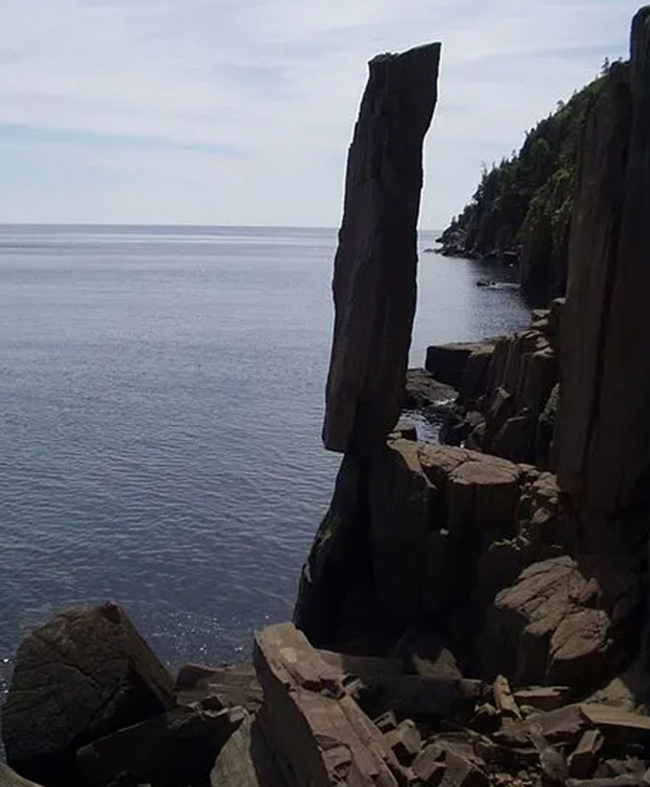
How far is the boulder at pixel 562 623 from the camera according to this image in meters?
16.7

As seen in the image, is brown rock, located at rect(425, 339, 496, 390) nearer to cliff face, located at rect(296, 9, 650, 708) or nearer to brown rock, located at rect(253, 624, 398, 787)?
cliff face, located at rect(296, 9, 650, 708)

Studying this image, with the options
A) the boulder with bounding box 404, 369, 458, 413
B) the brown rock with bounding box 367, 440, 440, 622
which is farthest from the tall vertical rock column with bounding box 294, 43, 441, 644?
the boulder with bounding box 404, 369, 458, 413

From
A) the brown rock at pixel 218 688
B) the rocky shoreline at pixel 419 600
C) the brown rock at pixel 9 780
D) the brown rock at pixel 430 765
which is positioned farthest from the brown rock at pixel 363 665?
the brown rock at pixel 9 780

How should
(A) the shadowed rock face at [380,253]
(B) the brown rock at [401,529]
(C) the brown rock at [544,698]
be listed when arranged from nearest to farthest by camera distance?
1. (C) the brown rock at [544,698]
2. (B) the brown rock at [401,529]
3. (A) the shadowed rock face at [380,253]

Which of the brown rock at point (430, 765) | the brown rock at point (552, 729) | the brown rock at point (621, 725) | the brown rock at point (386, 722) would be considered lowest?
the brown rock at point (386, 722)

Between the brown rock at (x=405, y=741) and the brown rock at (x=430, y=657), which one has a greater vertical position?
the brown rock at (x=405, y=741)

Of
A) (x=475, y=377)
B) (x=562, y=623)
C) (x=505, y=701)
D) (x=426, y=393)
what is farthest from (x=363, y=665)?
(x=426, y=393)

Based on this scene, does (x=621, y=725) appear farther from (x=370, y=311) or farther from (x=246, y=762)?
(x=370, y=311)

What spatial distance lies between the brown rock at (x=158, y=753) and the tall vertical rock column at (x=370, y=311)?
6.21 m

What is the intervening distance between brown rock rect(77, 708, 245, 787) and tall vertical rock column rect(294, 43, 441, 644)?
245 inches

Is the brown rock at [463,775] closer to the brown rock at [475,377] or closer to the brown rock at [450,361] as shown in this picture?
the brown rock at [475,377]

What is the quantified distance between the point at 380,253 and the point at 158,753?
1136 cm

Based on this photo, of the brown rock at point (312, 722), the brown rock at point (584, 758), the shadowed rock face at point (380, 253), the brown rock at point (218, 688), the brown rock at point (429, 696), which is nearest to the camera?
the brown rock at point (312, 722)

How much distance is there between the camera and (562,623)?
1748 centimetres
